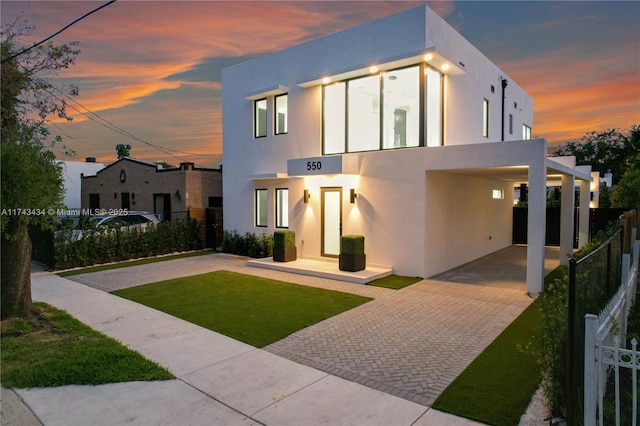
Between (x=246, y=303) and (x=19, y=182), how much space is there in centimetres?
450

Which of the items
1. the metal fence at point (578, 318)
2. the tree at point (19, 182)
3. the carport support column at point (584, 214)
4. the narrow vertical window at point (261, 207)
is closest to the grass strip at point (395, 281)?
the metal fence at point (578, 318)

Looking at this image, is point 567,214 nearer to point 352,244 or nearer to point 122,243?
point 352,244

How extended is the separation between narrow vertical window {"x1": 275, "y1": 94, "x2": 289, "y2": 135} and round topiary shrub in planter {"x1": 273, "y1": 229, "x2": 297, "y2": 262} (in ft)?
13.1

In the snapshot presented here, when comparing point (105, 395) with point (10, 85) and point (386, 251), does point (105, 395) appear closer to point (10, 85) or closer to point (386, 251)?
point (10, 85)

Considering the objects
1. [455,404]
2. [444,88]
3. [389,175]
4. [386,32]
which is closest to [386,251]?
[389,175]

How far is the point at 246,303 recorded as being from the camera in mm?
8203

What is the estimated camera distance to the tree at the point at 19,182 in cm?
613

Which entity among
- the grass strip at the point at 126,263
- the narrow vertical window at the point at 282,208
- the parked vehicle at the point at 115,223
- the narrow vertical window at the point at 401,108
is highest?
the narrow vertical window at the point at 401,108

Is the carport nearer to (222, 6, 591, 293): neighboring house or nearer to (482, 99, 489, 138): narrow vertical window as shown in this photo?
(222, 6, 591, 293): neighboring house

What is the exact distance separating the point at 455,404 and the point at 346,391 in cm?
117

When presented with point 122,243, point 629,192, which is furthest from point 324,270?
point 629,192

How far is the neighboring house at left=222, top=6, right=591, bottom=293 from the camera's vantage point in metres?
10.4

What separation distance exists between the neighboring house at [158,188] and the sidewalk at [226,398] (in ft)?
41.7

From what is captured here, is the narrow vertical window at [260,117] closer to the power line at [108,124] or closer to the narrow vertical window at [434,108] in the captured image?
the power line at [108,124]
